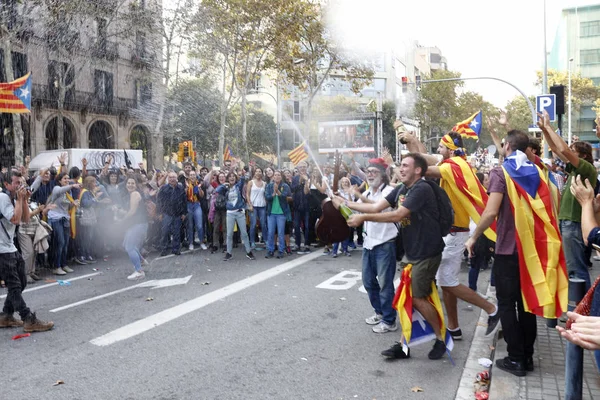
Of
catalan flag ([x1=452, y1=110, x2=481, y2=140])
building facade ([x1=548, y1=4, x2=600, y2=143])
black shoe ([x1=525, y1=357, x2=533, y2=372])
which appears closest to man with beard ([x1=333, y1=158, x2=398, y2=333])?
black shoe ([x1=525, y1=357, x2=533, y2=372])

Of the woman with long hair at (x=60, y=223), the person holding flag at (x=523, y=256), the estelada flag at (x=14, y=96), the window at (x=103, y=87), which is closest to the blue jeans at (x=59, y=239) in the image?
the woman with long hair at (x=60, y=223)

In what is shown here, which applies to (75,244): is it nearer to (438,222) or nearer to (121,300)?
(121,300)

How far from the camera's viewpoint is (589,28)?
2443 inches

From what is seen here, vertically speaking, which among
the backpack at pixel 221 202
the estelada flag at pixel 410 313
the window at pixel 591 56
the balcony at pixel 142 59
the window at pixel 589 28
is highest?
the window at pixel 589 28

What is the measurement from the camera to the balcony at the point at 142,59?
102 feet

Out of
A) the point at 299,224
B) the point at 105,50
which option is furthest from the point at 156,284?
the point at 105,50

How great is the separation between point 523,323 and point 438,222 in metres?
1.07

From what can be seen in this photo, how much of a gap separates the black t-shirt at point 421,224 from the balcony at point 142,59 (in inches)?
1118

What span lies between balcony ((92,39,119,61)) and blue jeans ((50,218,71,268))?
2193cm

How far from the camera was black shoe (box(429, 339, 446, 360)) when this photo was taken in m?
4.77

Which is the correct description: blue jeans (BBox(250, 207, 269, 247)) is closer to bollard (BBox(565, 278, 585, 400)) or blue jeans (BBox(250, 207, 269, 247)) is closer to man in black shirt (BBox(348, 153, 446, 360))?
man in black shirt (BBox(348, 153, 446, 360))

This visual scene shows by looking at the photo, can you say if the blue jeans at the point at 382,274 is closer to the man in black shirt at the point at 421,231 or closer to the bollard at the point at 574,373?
the man in black shirt at the point at 421,231

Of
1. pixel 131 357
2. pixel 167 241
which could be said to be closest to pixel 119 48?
pixel 167 241

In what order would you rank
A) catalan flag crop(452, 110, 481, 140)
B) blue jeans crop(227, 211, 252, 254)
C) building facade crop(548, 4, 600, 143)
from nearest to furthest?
catalan flag crop(452, 110, 481, 140)
blue jeans crop(227, 211, 252, 254)
building facade crop(548, 4, 600, 143)
